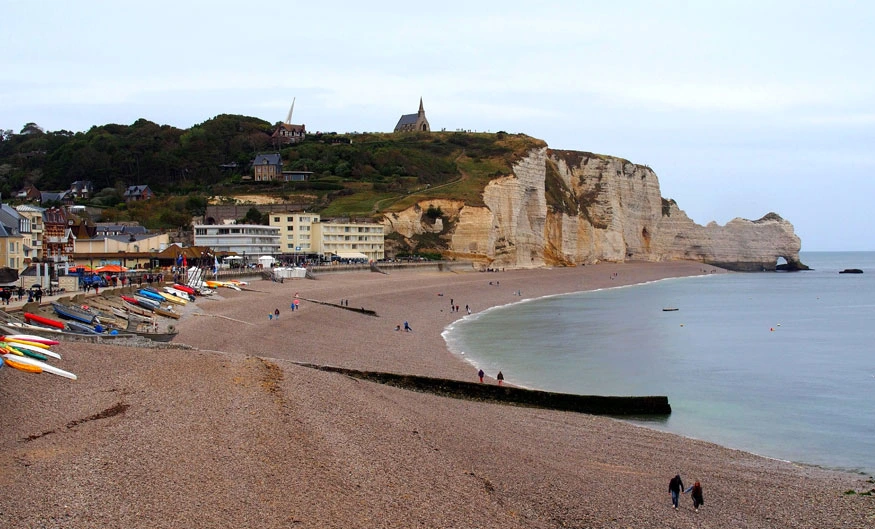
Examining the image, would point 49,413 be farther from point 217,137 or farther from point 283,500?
point 217,137

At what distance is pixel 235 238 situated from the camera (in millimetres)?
60531

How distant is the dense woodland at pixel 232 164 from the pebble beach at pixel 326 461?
5443 cm

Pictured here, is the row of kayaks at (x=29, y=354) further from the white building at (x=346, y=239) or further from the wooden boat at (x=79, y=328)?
the white building at (x=346, y=239)

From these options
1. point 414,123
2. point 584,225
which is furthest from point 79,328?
point 414,123

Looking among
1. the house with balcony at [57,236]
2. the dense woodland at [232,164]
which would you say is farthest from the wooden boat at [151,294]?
the dense woodland at [232,164]

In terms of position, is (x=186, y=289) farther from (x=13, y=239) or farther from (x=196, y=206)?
(x=196, y=206)

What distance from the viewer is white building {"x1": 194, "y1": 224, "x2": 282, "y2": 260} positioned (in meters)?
60.6

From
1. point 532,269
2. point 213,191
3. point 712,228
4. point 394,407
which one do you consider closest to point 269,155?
point 213,191

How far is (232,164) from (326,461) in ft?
270

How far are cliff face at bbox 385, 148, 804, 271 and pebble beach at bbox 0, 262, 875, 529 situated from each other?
5306 centimetres

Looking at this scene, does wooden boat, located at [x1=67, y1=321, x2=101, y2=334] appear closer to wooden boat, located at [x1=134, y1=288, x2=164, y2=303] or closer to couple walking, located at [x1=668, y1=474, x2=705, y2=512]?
wooden boat, located at [x1=134, y1=288, x2=164, y2=303]

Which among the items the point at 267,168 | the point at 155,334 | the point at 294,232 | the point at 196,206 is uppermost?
the point at 267,168

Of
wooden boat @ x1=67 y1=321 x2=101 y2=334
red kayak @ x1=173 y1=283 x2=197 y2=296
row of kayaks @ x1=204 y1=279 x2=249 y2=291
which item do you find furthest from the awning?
wooden boat @ x1=67 y1=321 x2=101 y2=334

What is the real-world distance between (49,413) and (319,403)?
4.95m
